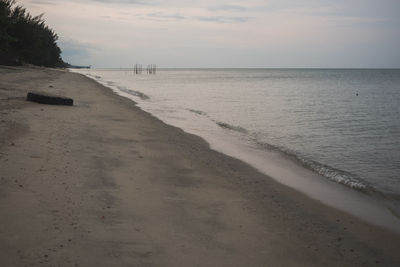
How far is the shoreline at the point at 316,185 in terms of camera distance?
246 inches

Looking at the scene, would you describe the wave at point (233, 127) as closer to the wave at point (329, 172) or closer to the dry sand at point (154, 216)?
the wave at point (329, 172)

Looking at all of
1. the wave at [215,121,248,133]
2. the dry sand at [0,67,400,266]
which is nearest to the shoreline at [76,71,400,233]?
the dry sand at [0,67,400,266]

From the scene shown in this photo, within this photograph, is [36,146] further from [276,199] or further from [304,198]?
[304,198]

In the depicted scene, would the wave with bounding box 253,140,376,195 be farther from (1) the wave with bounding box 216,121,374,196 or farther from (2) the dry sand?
(2) the dry sand

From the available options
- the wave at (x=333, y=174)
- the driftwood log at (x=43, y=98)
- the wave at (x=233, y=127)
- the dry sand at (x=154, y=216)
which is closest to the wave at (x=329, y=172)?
the wave at (x=333, y=174)

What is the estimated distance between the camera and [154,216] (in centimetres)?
500

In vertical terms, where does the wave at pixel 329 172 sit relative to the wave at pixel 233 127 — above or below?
below

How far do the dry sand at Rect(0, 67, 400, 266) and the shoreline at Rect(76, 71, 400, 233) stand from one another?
0.39m

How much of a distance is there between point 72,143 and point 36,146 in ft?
3.19

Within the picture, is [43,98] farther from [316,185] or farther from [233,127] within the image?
[316,185]

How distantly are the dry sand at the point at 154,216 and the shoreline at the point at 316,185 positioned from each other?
39 cm

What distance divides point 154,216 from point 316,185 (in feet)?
14.6

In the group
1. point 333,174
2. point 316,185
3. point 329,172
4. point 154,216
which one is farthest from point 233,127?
point 154,216

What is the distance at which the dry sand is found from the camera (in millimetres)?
3930
